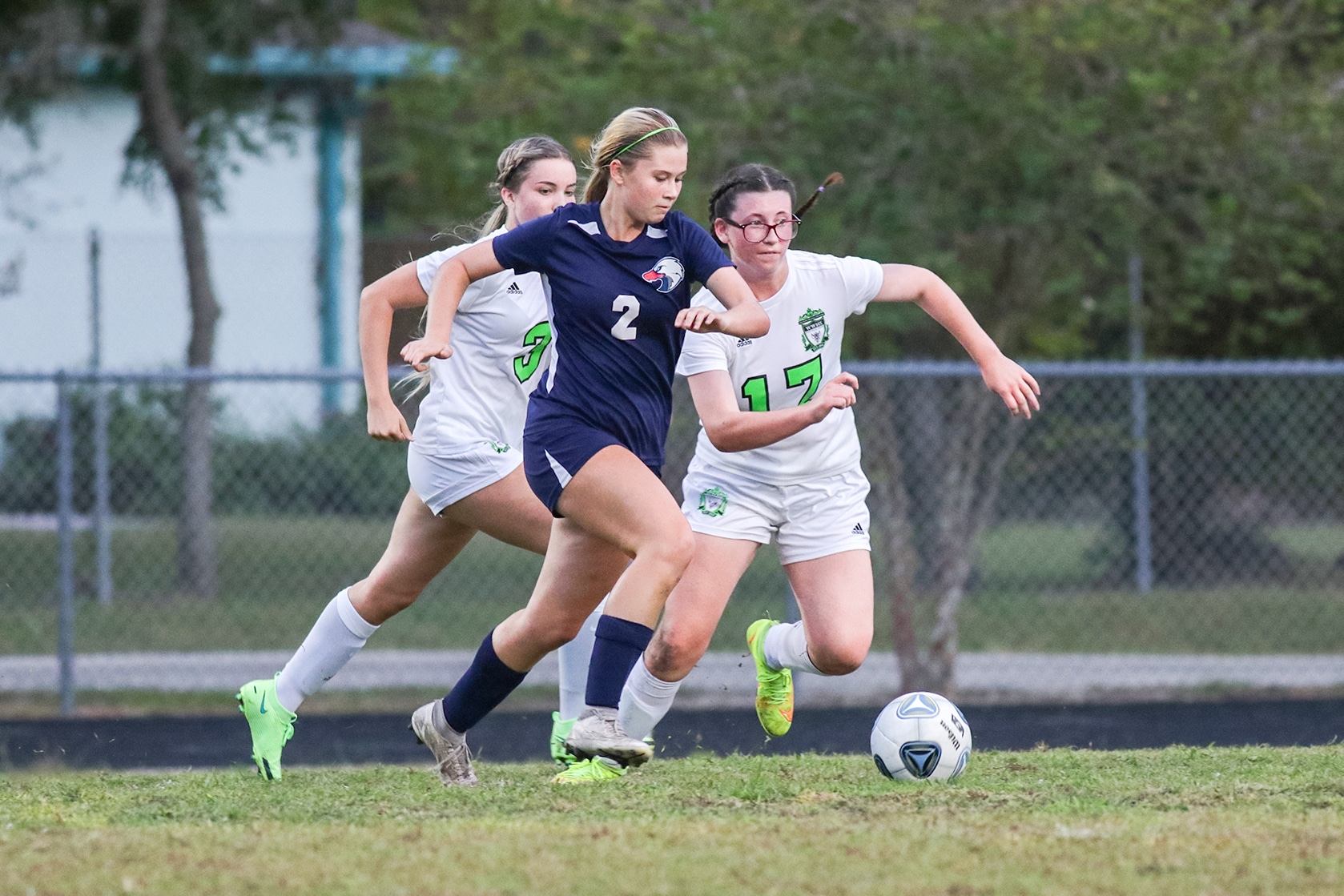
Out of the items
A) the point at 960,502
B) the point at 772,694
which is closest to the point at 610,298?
the point at 772,694

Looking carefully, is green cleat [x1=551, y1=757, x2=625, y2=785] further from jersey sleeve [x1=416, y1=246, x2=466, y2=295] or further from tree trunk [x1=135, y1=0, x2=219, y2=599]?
tree trunk [x1=135, y1=0, x2=219, y2=599]

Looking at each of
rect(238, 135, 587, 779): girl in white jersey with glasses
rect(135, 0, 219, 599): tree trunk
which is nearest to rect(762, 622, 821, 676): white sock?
rect(238, 135, 587, 779): girl in white jersey with glasses

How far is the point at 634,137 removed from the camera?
4828mm

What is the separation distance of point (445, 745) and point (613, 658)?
70 centimetres

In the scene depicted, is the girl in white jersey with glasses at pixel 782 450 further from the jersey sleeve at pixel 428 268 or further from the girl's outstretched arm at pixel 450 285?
the jersey sleeve at pixel 428 268

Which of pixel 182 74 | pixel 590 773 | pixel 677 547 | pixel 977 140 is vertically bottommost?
pixel 590 773

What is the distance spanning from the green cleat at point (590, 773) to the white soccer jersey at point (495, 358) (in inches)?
42.0

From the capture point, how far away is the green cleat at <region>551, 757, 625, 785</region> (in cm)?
Result: 512

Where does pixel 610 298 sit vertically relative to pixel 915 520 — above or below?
above

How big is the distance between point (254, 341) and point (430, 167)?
8.20ft

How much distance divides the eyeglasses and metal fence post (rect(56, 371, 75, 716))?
5.22m

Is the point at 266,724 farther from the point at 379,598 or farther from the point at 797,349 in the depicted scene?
the point at 797,349

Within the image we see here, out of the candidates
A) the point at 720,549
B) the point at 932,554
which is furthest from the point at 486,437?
the point at 932,554

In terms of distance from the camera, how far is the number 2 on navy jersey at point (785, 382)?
215 inches
